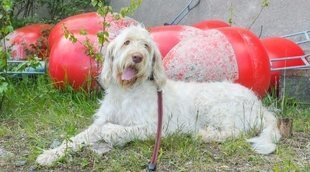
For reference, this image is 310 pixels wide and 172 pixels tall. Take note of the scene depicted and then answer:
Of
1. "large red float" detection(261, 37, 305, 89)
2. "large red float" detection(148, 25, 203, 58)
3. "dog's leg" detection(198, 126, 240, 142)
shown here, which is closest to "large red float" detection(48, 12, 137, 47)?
"large red float" detection(148, 25, 203, 58)

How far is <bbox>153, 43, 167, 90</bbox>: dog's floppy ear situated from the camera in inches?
191

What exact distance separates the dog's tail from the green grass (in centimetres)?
5

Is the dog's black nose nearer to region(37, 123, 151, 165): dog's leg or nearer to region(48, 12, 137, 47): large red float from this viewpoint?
region(37, 123, 151, 165): dog's leg

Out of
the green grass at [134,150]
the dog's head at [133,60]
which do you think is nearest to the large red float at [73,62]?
the green grass at [134,150]

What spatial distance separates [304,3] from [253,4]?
2.83ft

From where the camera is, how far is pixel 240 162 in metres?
4.48

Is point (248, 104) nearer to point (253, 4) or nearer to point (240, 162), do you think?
point (240, 162)

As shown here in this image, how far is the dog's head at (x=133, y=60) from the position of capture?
15.5 feet

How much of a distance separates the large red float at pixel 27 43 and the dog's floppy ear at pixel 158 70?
Result: 308 cm

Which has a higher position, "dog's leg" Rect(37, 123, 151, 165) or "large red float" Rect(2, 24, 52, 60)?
"large red float" Rect(2, 24, 52, 60)

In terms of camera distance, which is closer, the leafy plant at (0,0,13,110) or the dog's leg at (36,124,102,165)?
the dog's leg at (36,124,102,165)

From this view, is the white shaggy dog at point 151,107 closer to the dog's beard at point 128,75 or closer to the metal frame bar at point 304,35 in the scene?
the dog's beard at point 128,75

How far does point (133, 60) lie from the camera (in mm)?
4703

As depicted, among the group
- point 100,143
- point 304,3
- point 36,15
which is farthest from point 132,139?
point 36,15
